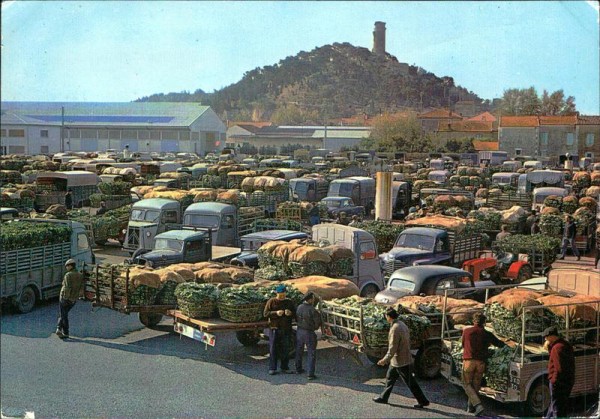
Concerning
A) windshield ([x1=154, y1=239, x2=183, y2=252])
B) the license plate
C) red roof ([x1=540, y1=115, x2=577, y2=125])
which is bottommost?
the license plate

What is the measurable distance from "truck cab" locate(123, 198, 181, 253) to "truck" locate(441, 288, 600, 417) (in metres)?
12.8

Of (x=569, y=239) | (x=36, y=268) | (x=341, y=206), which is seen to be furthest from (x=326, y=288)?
(x=341, y=206)

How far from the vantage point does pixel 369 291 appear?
47.8 ft

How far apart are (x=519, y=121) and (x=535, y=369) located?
166 feet

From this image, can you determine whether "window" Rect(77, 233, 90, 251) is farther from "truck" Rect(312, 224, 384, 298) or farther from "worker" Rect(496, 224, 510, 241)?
"worker" Rect(496, 224, 510, 241)

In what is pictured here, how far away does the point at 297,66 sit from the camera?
64500mm

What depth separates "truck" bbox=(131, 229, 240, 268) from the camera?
1573 cm

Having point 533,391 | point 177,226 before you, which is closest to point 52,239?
point 177,226

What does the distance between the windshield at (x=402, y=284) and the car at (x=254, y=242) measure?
13.5 ft

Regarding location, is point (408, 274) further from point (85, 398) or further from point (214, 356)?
point (85, 398)

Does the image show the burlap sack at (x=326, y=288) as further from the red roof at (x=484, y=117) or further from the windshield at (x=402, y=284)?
the red roof at (x=484, y=117)

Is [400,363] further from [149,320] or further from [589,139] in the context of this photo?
[589,139]

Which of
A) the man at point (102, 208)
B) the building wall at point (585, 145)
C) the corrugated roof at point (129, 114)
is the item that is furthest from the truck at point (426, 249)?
the corrugated roof at point (129, 114)

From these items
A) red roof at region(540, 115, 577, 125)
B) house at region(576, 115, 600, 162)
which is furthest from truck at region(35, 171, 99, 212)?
house at region(576, 115, 600, 162)
